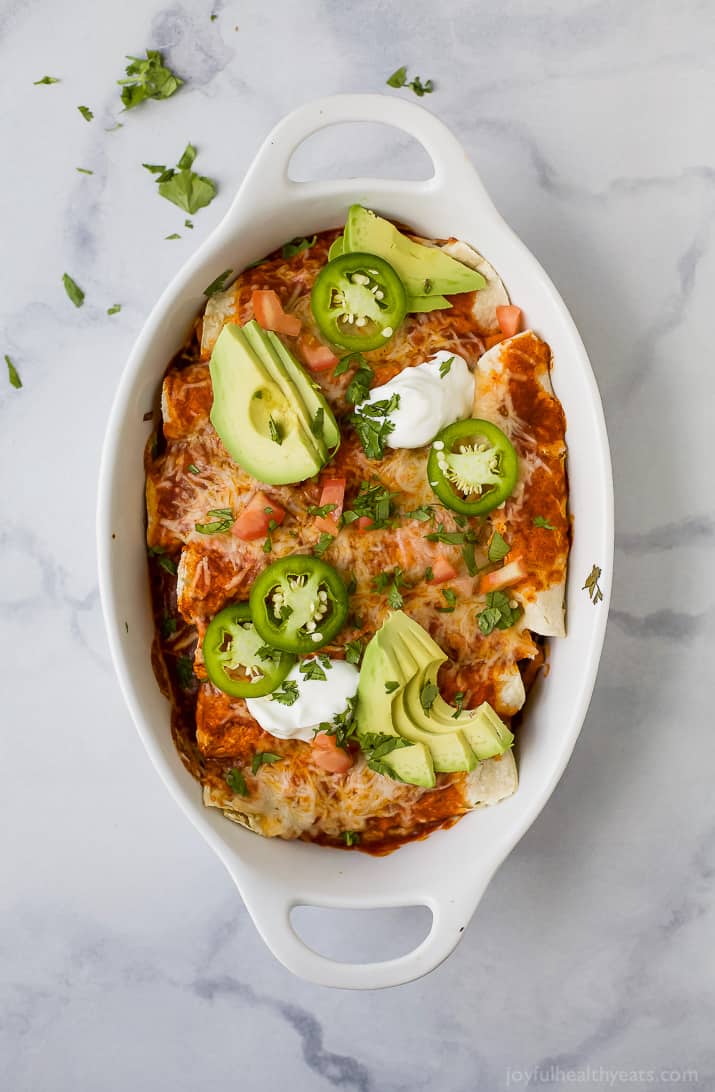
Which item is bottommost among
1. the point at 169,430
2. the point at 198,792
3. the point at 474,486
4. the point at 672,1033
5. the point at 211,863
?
the point at 672,1033

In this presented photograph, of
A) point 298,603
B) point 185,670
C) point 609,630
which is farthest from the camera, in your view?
point 609,630

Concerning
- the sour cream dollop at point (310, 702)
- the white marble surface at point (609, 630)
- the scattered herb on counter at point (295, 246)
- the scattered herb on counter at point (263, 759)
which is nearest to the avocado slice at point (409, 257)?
the scattered herb on counter at point (295, 246)

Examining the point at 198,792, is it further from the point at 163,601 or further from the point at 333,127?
the point at 333,127

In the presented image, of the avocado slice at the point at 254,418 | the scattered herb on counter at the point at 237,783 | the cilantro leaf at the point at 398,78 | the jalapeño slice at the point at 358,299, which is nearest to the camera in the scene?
the avocado slice at the point at 254,418

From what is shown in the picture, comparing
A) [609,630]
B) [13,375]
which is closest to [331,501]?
[609,630]

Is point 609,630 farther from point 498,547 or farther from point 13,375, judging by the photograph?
point 13,375

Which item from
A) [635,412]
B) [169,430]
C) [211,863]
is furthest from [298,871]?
[635,412]

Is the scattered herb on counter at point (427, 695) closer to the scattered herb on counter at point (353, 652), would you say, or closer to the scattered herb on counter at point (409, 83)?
the scattered herb on counter at point (353, 652)
